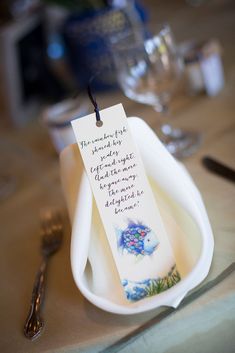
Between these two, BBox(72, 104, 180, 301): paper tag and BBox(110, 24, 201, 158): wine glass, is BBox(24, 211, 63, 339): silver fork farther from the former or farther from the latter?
BBox(110, 24, 201, 158): wine glass

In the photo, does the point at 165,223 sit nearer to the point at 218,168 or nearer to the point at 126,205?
the point at 126,205

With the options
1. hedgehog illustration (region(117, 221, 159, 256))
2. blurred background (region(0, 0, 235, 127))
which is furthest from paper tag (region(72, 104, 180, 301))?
blurred background (region(0, 0, 235, 127))

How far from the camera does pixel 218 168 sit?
58cm

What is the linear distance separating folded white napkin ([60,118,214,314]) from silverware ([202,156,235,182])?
126mm

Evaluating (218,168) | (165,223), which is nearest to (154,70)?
(218,168)

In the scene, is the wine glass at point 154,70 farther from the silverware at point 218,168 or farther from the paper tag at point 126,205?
the paper tag at point 126,205

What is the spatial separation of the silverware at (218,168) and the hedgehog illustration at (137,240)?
0.19 m

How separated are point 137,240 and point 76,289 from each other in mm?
110

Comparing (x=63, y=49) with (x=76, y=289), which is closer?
(x=76, y=289)

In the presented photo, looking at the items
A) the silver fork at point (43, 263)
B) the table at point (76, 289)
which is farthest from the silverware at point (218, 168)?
the silver fork at point (43, 263)

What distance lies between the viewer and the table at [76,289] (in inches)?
15.6

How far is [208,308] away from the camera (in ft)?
1.29

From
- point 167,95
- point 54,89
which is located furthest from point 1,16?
point 167,95

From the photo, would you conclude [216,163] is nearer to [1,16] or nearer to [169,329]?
[169,329]
